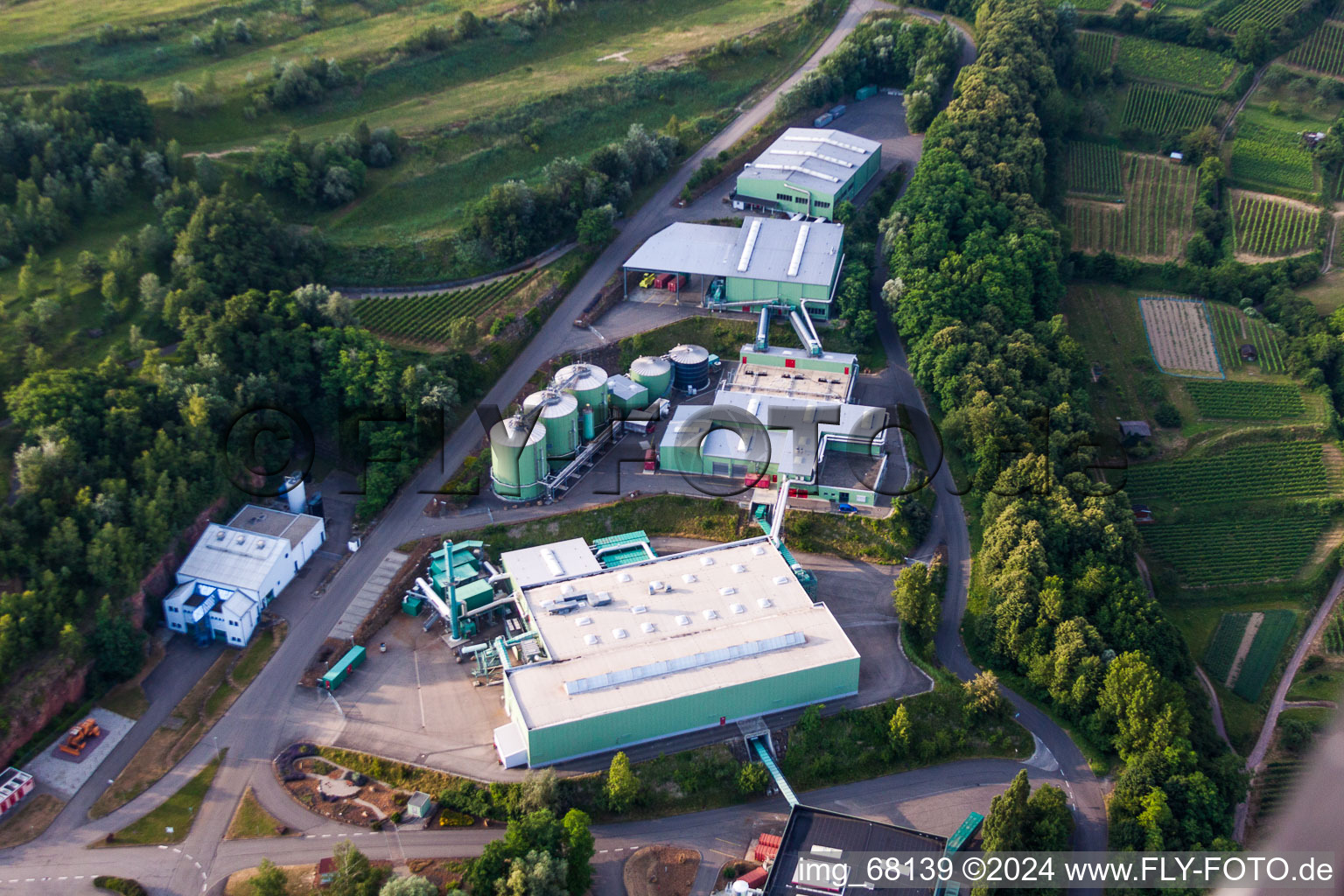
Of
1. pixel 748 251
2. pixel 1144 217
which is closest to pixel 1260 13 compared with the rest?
pixel 1144 217

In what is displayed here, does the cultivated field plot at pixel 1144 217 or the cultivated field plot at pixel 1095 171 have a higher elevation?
the cultivated field plot at pixel 1095 171

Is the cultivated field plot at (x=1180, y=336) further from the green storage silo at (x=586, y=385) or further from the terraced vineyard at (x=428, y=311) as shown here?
the terraced vineyard at (x=428, y=311)

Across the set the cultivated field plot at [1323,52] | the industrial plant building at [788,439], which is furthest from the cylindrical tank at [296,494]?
the cultivated field plot at [1323,52]

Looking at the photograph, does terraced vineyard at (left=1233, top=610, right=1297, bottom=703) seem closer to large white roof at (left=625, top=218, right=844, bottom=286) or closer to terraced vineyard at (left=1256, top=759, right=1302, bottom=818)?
terraced vineyard at (left=1256, top=759, right=1302, bottom=818)

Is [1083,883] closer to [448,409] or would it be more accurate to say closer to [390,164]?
[448,409]

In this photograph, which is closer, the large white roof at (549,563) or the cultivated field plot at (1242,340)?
the large white roof at (549,563)

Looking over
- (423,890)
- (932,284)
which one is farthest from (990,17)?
(423,890)

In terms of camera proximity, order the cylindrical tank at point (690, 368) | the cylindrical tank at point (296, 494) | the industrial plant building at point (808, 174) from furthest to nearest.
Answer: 1. the industrial plant building at point (808, 174)
2. the cylindrical tank at point (690, 368)
3. the cylindrical tank at point (296, 494)
